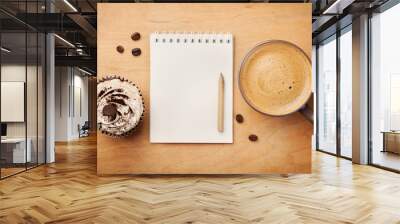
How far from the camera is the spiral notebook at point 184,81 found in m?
4.92

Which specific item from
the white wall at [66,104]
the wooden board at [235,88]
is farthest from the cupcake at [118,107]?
the white wall at [66,104]

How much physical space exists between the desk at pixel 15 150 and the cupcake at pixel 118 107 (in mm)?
1930

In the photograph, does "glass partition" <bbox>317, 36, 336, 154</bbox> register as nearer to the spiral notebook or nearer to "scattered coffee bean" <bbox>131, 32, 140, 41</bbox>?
the spiral notebook

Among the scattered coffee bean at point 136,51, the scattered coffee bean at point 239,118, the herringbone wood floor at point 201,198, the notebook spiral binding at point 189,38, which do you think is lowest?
the herringbone wood floor at point 201,198

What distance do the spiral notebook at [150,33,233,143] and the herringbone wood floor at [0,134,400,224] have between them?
0.68 m

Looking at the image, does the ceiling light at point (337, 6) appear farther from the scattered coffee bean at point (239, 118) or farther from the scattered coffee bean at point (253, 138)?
the scattered coffee bean at point (253, 138)

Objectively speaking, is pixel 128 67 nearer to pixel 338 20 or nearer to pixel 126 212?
pixel 126 212

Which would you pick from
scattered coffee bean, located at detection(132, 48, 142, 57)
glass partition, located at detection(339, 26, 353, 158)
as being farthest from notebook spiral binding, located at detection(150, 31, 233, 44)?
glass partition, located at detection(339, 26, 353, 158)

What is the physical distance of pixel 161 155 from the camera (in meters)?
4.96

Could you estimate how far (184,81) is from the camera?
194 inches

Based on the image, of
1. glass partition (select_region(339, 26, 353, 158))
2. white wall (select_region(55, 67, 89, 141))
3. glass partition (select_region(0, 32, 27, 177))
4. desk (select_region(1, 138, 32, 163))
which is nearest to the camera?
glass partition (select_region(0, 32, 27, 177))

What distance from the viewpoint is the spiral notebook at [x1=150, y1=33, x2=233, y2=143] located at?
4918 millimetres

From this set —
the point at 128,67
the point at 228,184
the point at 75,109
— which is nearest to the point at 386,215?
the point at 228,184

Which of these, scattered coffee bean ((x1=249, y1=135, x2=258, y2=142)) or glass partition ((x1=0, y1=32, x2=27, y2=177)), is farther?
glass partition ((x1=0, y1=32, x2=27, y2=177))
